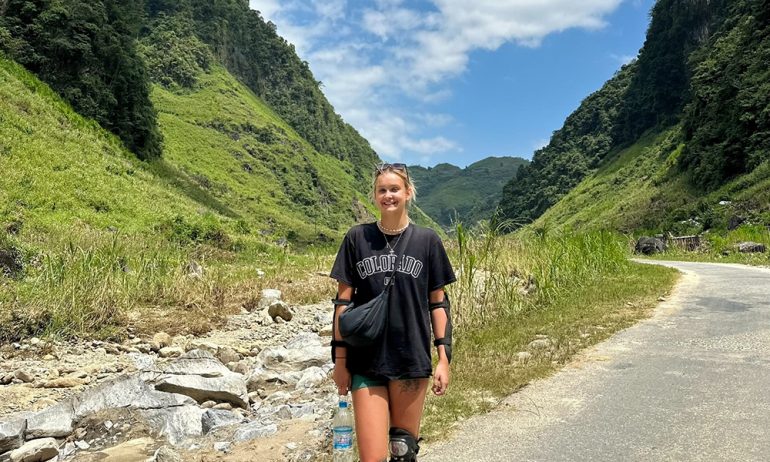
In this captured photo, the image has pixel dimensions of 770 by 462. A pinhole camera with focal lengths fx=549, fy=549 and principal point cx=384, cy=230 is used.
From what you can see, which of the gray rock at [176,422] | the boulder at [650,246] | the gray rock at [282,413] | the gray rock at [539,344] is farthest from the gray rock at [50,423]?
the boulder at [650,246]

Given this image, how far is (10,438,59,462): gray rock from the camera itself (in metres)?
5.38

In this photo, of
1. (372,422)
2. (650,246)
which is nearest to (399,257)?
(372,422)

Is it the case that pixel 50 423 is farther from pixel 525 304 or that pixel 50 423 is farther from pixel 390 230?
pixel 525 304

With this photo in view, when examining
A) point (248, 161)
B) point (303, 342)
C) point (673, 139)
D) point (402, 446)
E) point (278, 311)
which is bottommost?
point (303, 342)

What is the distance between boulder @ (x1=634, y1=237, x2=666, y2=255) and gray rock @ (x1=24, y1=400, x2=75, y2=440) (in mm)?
31731

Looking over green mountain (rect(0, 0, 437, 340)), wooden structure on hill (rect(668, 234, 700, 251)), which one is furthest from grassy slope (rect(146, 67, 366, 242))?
wooden structure on hill (rect(668, 234, 700, 251))

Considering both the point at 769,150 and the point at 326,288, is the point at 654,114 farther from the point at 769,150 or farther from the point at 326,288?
the point at 326,288

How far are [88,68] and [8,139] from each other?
582 inches

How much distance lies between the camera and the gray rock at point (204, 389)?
6.83m

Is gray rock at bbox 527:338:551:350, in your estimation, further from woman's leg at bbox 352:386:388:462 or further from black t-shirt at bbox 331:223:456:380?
woman's leg at bbox 352:386:388:462

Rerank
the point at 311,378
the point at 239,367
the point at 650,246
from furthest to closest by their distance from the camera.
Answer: the point at 650,246, the point at 239,367, the point at 311,378

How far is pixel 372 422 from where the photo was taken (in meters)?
3.15

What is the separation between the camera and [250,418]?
6.29m

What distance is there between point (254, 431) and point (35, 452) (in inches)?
87.2
